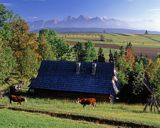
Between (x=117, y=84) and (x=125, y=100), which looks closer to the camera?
(x=125, y=100)

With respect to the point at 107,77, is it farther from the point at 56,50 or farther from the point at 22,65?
the point at 56,50

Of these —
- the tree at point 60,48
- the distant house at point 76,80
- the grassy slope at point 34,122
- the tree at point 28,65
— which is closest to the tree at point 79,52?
the tree at point 60,48

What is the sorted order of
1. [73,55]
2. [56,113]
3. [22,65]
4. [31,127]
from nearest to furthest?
1. [31,127]
2. [56,113]
3. [22,65]
4. [73,55]

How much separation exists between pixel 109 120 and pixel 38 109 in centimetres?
779

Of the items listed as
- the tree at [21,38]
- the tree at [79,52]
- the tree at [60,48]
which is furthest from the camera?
the tree at [79,52]

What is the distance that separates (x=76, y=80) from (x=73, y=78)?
0.77 m

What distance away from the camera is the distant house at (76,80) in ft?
224

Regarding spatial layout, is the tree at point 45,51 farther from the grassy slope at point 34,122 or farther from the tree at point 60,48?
the grassy slope at point 34,122

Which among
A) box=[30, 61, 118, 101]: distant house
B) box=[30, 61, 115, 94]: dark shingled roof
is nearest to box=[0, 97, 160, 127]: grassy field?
box=[30, 61, 118, 101]: distant house

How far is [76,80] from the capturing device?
231 feet

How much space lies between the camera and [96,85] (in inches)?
2707

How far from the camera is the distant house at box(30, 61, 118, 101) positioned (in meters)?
68.3

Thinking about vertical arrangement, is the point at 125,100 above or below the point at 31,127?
below

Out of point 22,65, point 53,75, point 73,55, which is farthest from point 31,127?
point 73,55
